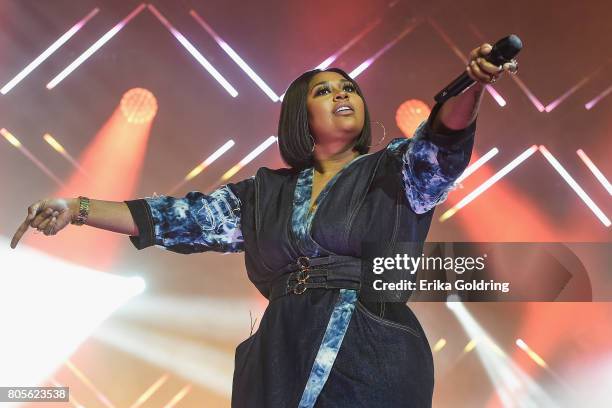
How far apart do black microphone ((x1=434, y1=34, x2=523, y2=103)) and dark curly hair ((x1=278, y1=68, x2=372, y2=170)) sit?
339 mm

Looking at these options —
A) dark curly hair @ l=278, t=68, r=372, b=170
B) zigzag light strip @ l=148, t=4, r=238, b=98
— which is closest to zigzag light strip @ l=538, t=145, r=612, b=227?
zigzag light strip @ l=148, t=4, r=238, b=98

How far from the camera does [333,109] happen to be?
55.7 inches

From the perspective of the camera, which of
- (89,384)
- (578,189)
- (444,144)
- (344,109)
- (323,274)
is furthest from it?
(578,189)

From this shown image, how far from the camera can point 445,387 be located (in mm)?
2619

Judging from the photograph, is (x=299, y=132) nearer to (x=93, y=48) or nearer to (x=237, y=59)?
(x=237, y=59)

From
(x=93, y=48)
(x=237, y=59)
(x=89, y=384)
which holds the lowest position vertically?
(x=89, y=384)

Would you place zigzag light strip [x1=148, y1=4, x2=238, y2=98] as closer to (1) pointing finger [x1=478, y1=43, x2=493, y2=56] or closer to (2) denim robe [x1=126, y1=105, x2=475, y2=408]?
(2) denim robe [x1=126, y1=105, x2=475, y2=408]

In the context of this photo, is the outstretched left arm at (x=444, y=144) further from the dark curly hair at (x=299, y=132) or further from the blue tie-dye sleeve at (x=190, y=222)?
the blue tie-dye sleeve at (x=190, y=222)

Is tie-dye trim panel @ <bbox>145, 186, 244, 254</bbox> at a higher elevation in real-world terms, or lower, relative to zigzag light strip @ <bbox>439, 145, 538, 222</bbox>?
higher

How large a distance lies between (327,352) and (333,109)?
47 cm

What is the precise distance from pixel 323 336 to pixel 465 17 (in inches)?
77.9

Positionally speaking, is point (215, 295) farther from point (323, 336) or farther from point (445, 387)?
point (323, 336)

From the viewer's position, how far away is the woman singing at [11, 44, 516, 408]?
1.16 metres

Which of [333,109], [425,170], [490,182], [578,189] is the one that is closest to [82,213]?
[333,109]
